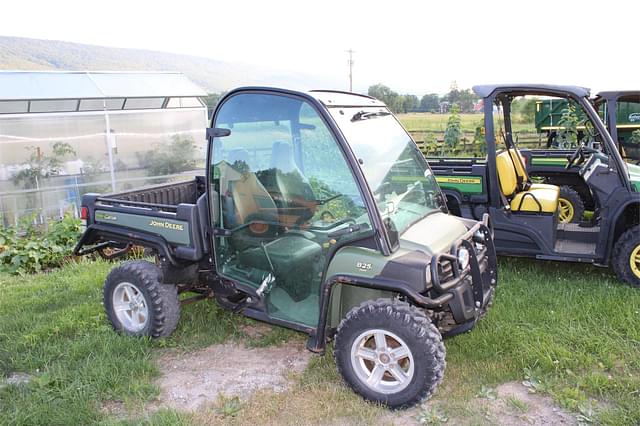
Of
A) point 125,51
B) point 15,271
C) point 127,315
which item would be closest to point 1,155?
point 15,271

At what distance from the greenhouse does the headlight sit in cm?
798

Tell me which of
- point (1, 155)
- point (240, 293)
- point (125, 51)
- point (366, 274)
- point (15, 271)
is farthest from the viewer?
point (125, 51)

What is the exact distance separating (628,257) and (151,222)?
14.1ft

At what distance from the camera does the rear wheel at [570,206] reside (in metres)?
7.14

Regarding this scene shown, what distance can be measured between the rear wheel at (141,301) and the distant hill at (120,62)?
37547 mm

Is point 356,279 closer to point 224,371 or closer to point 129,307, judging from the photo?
point 224,371

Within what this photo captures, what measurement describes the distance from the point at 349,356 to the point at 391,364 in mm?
256

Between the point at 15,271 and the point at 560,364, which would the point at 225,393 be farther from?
the point at 15,271

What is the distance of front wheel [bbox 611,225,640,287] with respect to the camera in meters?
5.17

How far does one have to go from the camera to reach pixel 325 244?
360 cm

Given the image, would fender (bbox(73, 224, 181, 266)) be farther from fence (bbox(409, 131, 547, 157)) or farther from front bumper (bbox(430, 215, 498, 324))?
fence (bbox(409, 131, 547, 157))

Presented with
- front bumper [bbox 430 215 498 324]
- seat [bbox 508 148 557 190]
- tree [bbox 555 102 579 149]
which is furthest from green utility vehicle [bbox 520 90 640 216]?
tree [bbox 555 102 579 149]

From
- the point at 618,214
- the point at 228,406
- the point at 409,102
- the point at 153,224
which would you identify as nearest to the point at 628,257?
the point at 618,214

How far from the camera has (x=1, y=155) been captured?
32.0 ft
